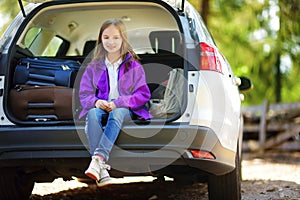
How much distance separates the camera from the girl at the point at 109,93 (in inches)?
149

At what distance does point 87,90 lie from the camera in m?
4.18

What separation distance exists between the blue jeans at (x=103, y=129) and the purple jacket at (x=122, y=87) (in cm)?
10

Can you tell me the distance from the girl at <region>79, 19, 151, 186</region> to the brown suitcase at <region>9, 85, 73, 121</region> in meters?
0.13

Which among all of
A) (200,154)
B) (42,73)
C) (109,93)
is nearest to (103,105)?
(109,93)

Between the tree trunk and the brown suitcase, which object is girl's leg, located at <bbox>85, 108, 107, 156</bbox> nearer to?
the brown suitcase

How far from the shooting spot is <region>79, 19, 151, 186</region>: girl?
12.4 ft

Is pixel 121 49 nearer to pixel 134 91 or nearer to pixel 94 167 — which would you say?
pixel 134 91

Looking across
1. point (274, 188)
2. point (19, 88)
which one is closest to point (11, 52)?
point (19, 88)

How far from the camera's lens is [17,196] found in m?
4.85

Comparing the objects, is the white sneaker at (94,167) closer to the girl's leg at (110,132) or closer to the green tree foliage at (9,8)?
the girl's leg at (110,132)

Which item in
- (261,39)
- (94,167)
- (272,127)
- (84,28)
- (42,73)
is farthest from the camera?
(261,39)

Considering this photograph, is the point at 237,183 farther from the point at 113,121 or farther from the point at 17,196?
the point at 17,196

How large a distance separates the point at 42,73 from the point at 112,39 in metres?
0.63

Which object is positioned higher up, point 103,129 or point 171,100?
point 171,100
